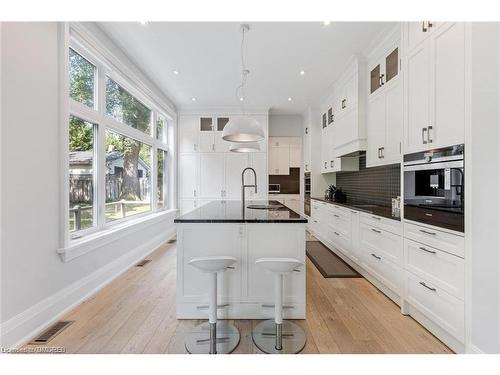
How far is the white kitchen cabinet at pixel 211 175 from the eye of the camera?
5.91 metres

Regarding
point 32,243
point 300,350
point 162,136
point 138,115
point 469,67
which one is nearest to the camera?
point 469,67

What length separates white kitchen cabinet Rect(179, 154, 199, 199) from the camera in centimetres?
591

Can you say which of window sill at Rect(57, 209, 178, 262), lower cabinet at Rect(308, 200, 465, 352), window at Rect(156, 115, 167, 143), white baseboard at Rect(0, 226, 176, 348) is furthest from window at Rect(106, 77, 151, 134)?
lower cabinet at Rect(308, 200, 465, 352)

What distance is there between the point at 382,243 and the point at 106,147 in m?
3.59

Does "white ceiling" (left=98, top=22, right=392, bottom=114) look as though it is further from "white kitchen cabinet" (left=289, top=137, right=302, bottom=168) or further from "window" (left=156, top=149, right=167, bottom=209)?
"white kitchen cabinet" (left=289, top=137, right=302, bottom=168)

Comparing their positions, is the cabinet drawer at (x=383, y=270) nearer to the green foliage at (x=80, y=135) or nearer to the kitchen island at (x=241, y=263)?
the kitchen island at (x=241, y=263)

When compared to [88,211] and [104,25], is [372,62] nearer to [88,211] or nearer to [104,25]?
[104,25]

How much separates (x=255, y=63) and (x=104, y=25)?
1970 mm

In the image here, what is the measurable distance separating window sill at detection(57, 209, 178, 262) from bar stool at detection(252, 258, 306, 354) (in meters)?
1.83

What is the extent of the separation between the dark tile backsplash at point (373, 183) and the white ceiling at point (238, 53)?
171cm

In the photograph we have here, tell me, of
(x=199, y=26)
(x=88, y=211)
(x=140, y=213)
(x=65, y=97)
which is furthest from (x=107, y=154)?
(x=199, y=26)

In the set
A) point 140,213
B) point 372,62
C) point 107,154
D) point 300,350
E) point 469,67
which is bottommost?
point 300,350

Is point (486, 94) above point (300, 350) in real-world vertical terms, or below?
above

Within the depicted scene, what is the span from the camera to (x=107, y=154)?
329 cm
